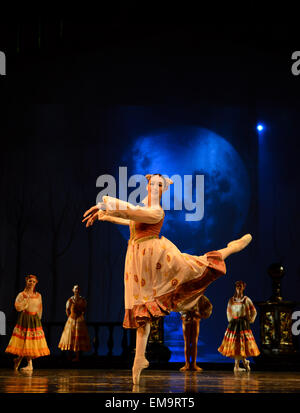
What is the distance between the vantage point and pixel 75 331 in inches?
319

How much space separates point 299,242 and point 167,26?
4.78 m

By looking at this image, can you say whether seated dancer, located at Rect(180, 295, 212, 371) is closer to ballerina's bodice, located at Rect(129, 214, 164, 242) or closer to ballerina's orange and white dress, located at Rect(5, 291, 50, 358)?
ballerina's orange and white dress, located at Rect(5, 291, 50, 358)

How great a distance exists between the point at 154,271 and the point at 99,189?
692 cm

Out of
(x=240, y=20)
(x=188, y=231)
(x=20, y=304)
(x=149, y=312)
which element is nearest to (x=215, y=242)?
(x=188, y=231)

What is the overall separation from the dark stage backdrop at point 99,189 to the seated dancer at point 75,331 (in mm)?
2251

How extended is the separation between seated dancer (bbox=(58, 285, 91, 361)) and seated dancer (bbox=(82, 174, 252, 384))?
4227mm

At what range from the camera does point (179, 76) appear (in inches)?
419

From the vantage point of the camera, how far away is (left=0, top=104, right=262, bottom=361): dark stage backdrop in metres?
10.5

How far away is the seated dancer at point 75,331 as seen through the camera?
8008 mm

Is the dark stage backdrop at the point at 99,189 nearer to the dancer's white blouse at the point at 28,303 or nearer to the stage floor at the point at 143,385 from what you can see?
the dancer's white blouse at the point at 28,303

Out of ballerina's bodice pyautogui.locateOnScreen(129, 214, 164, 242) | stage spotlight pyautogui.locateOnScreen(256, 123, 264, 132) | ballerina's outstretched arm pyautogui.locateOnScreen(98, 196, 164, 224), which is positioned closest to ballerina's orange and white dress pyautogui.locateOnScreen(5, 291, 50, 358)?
ballerina's bodice pyautogui.locateOnScreen(129, 214, 164, 242)

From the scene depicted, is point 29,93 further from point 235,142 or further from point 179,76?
point 235,142

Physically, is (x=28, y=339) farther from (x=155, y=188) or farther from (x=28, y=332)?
(x=155, y=188)
